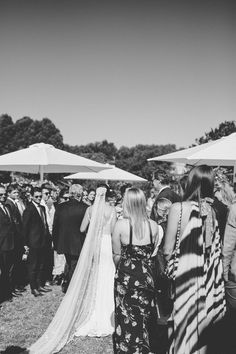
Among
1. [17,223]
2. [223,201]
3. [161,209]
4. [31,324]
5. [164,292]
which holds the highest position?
[223,201]

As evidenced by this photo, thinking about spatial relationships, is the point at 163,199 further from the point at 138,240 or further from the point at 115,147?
the point at 115,147

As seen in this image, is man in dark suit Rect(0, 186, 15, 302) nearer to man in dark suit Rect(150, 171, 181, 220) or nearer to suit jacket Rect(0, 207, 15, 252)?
suit jacket Rect(0, 207, 15, 252)

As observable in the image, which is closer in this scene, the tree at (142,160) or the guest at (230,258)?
the guest at (230,258)

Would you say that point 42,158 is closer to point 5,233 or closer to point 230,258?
point 5,233

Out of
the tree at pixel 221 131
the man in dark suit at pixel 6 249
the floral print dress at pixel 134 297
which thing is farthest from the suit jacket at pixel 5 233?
the tree at pixel 221 131

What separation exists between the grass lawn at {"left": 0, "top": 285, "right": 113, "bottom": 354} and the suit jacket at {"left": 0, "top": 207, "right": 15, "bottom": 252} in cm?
109

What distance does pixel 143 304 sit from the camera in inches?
163

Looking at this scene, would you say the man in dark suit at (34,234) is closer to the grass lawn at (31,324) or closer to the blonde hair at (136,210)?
the grass lawn at (31,324)

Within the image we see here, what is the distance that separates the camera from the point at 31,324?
5.84m

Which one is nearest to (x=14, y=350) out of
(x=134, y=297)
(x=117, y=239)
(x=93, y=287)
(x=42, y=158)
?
(x=93, y=287)

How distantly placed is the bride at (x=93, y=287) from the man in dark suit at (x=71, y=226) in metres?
1.66

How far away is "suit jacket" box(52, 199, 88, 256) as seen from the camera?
741 cm

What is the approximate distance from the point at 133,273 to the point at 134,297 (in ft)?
0.94

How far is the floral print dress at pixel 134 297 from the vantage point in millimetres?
4062
